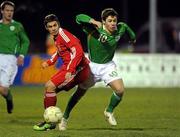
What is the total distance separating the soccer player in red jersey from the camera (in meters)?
15.1

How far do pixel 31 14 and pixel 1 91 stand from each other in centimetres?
2712

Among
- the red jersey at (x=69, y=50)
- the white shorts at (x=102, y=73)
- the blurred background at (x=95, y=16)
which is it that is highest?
the red jersey at (x=69, y=50)

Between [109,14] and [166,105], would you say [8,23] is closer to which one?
[109,14]

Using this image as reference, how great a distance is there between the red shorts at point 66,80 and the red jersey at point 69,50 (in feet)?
0.57

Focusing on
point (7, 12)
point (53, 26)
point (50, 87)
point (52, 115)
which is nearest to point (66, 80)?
point (50, 87)

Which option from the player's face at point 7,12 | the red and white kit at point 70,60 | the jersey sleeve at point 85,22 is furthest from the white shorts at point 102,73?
the player's face at point 7,12

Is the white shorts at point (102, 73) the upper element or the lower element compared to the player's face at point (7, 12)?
lower

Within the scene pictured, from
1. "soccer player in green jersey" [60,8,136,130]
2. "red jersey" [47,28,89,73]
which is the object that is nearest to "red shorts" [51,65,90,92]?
"red jersey" [47,28,89,73]

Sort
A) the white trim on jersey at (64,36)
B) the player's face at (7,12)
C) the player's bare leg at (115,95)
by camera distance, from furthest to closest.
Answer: the player's face at (7,12)
the player's bare leg at (115,95)
the white trim on jersey at (64,36)

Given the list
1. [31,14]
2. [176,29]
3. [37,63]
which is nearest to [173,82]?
[37,63]

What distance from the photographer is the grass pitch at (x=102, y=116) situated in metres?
15.2

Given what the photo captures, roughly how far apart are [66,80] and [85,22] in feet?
4.42

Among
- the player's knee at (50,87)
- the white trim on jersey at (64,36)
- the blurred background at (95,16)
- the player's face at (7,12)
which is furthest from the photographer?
the blurred background at (95,16)

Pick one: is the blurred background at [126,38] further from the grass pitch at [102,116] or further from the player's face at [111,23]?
the player's face at [111,23]
